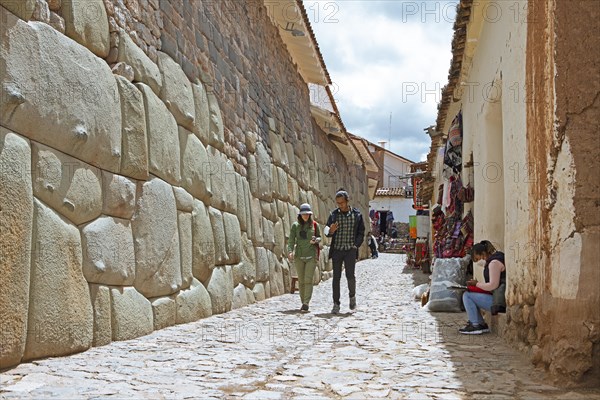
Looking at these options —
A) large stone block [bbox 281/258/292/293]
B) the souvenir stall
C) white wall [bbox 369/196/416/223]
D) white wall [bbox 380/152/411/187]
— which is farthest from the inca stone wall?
white wall [bbox 380/152/411/187]

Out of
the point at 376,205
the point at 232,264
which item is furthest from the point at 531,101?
the point at 376,205

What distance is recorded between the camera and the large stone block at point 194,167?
6.65 meters

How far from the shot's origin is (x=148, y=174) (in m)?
5.68

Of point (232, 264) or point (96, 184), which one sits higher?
point (96, 184)

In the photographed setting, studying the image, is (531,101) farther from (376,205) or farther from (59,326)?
(376,205)

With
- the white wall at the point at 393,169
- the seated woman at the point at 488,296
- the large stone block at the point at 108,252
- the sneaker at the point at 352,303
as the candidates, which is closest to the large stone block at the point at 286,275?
the sneaker at the point at 352,303

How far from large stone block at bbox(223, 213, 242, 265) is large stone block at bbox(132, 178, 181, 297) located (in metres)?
1.62

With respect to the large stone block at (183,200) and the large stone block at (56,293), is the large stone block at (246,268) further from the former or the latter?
the large stone block at (56,293)

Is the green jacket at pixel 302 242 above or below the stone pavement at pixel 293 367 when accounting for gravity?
above

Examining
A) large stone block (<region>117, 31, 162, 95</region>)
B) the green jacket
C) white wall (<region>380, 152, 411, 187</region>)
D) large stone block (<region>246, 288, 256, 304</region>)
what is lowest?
large stone block (<region>246, 288, 256, 304</region>)

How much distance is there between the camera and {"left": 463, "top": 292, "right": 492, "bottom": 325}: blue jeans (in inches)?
227

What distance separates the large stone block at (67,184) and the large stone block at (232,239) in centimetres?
312

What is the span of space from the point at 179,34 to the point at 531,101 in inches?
156

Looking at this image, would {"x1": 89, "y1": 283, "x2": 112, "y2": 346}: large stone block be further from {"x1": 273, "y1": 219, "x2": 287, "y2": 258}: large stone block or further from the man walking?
{"x1": 273, "y1": 219, "x2": 287, "y2": 258}: large stone block
